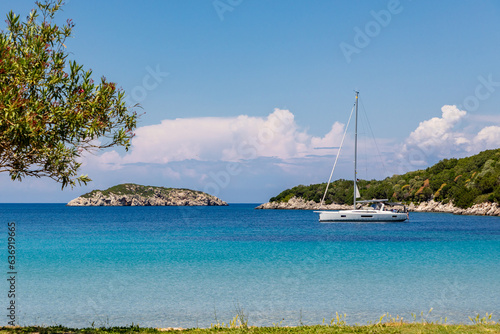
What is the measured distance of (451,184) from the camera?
148625mm

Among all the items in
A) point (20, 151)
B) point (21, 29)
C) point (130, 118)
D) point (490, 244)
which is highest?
point (21, 29)

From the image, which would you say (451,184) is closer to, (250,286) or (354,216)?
(354,216)

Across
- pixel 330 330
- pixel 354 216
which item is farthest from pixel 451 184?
pixel 330 330

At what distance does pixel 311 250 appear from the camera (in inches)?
1850

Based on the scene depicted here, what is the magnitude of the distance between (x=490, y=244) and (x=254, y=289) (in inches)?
1479

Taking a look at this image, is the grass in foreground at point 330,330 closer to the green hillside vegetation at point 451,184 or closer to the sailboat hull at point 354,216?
the sailboat hull at point 354,216

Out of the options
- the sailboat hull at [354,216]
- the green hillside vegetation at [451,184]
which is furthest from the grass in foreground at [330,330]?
the green hillside vegetation at [451,184]

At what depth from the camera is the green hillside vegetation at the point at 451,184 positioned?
129 m

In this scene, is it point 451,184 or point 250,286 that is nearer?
point 250,286

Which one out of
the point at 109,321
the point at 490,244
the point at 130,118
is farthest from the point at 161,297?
the point at 490,244

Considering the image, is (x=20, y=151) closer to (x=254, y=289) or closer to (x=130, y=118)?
(x=130, y=118)

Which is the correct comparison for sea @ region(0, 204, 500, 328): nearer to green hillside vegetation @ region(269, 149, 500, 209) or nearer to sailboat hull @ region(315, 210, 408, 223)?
sailboat hull @ region(315, 210, 408, 223)

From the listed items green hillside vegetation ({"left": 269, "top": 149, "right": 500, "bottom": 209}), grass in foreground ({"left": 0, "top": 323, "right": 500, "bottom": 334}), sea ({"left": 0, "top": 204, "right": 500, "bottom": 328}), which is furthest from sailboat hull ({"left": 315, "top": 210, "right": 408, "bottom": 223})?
grass in foreground ({"left": 0, "top": 323, "right": 500, "bottom": 334})

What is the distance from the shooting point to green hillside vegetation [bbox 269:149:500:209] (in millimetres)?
128950
